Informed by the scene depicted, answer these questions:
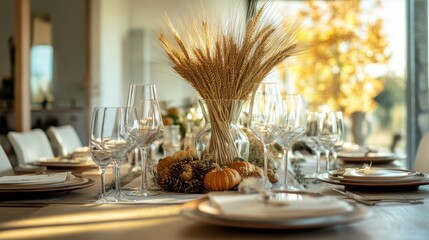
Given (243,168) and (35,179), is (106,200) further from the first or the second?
(243,168)

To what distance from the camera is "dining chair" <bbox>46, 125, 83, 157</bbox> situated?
382 centimetres

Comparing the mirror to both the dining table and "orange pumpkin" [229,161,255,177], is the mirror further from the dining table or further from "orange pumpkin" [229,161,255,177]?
the dining table

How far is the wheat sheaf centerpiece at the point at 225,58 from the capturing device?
6.21ft

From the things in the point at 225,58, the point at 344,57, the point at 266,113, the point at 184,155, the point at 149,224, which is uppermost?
the point at 344,57

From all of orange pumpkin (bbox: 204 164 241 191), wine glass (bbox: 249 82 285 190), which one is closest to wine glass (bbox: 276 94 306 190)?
wine glass (bbox: 249 82 285 190)

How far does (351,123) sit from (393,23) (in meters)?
1.26

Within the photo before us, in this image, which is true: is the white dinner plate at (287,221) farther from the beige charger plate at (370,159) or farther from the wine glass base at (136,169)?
the beige charger plate at (370,159)

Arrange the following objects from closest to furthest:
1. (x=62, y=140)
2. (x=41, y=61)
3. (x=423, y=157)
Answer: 1. (x=423, y=157)
2. (x=62, y=140)
3. (x=41, y=61)

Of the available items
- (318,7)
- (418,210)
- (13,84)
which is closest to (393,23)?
(318,7)

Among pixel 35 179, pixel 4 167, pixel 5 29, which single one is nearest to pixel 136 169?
pixel 4 167

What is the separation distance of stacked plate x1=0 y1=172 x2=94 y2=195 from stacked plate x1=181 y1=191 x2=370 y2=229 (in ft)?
1.85

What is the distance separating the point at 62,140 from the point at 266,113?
252 centimetres

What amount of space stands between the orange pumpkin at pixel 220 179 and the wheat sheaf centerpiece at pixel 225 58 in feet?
0.63

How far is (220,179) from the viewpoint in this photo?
67.5 inches
